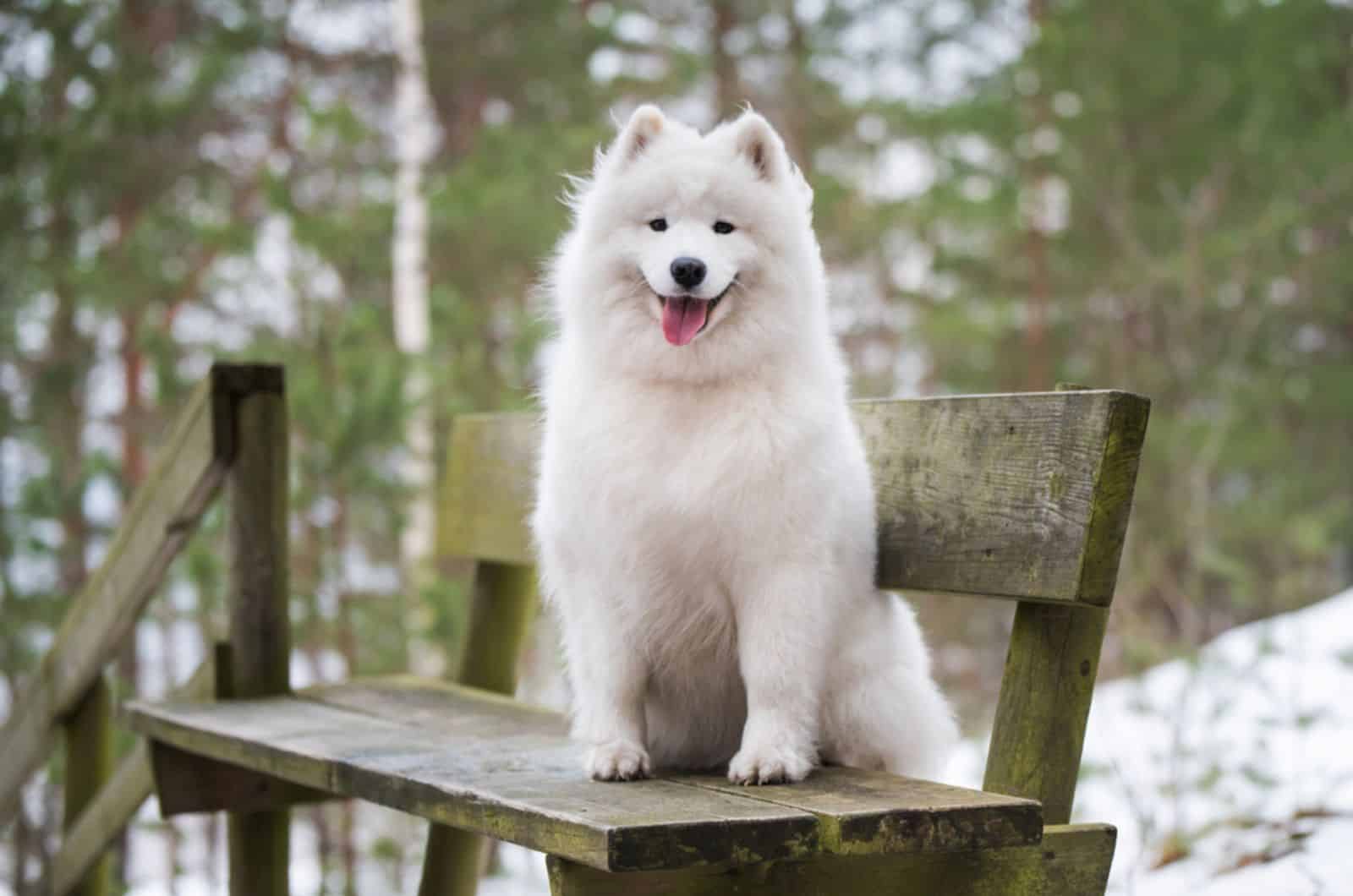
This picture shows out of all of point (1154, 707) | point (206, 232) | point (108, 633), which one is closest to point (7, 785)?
point (108, 633)

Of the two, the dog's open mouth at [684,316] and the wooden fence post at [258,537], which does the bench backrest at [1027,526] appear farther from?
the wooden fence post at [258,537]

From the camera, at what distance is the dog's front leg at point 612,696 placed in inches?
87.5

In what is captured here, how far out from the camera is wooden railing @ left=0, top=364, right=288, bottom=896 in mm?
A: 3500

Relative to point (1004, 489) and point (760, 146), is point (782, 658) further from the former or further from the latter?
point (760, 146)

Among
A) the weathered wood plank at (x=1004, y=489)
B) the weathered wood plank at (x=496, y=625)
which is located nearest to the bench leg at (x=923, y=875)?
the weathered wood plank at (x=1004, y=489)

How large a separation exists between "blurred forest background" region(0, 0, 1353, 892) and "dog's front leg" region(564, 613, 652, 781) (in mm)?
3661

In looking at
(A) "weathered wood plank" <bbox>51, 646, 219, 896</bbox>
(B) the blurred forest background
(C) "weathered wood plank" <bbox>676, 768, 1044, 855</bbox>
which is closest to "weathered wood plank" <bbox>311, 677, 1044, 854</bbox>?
(C) "weathered wood plank" <bbox>676, 768, 1044, 855</bbox>

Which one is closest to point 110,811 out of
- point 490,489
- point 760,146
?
point 490,489

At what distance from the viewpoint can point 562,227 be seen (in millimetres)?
9320

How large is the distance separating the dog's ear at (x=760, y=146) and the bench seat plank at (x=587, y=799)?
Result: 3.21 feet

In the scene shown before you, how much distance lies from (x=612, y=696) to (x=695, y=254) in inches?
28.6

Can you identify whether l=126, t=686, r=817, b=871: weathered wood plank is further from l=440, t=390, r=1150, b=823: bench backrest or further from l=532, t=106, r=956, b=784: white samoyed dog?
l=440, t=390, r=1150, b=823: bench backrest

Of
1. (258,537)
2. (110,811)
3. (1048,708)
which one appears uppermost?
(258,537)

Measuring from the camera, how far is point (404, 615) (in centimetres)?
645
